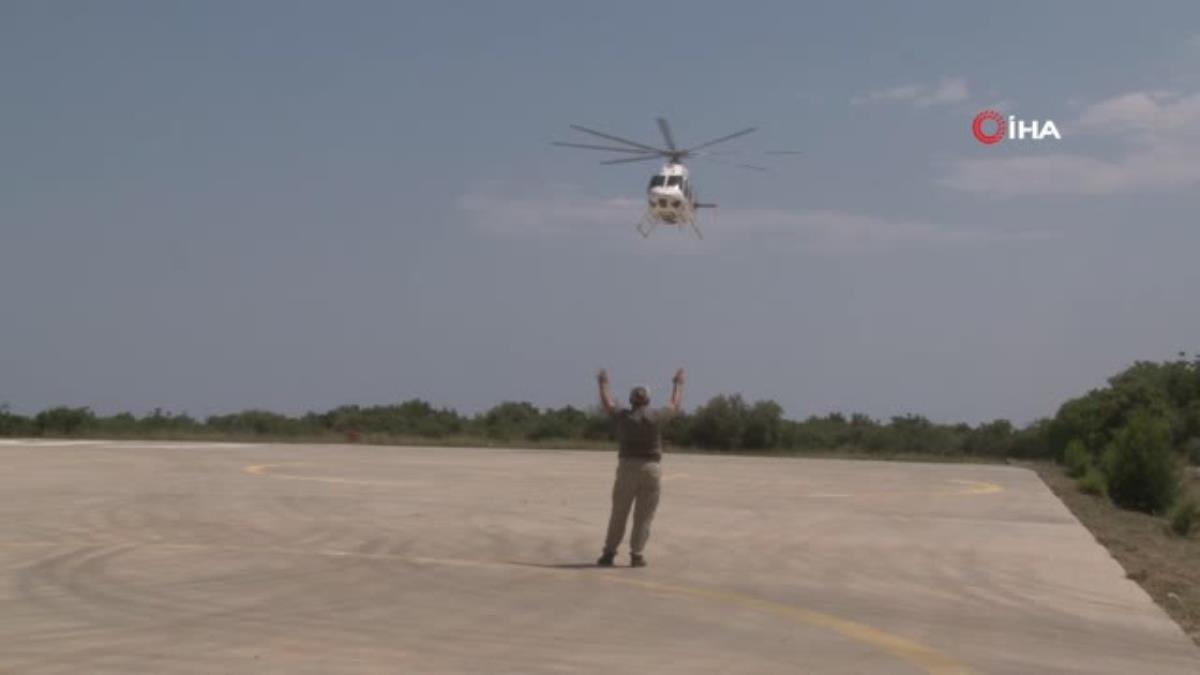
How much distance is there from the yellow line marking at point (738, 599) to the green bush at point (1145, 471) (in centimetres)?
2188

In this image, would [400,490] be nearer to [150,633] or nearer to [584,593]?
[584,593]

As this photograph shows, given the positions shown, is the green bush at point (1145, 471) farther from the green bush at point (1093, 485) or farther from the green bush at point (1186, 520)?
the green bush at point (1186, 520)

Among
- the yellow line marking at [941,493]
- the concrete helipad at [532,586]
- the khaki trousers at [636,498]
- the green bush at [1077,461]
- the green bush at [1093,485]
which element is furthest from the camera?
the green bush at [1077,461]

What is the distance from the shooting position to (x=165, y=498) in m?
23.4

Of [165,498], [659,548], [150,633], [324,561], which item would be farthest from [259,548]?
[165,498]

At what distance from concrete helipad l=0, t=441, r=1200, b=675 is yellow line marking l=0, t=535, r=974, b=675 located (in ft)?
0.12

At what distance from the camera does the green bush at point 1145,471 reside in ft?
111

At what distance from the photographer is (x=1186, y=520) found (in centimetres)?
2730

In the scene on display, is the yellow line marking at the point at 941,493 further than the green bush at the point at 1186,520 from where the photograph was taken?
Yes

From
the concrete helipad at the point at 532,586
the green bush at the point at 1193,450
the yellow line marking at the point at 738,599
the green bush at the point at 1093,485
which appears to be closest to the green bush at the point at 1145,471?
the green bush at the point at 1093,485

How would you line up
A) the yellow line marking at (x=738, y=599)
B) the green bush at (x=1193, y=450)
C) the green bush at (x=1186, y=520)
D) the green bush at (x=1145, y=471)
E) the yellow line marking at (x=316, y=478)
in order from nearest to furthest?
the yellow line marking at (x=738, y=599)
the green bush at (x=1186, y=520)
the yellow line marking at (x=316, y=478)
the green bush at (x=1145, y=471)
the green bush at (x=1193, y=450)

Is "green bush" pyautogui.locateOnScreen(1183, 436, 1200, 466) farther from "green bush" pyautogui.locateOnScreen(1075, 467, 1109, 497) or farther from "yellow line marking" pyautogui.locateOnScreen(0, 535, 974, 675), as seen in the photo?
"yellow line marking" pyautogui.locateOnScreen(0, 535, 974, 675)

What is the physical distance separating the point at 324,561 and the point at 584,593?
121 inches

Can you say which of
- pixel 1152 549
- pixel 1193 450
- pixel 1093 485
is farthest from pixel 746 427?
pixel 1152 549
